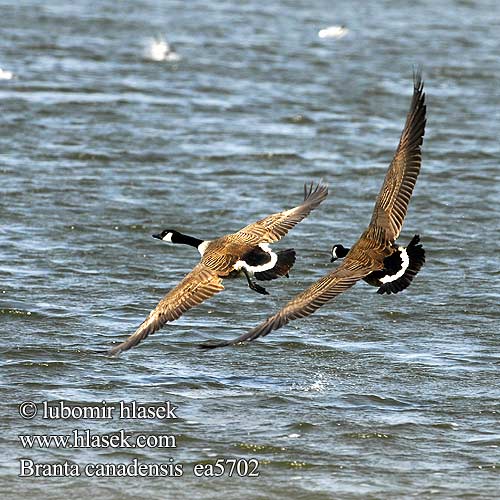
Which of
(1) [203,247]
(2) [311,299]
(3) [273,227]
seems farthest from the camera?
(3) [273,227]

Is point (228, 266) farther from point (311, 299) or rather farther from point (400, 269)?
point (400, 269)

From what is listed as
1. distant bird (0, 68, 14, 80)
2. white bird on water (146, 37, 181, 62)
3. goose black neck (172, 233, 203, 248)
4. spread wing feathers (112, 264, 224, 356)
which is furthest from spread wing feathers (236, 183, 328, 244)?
white bird on water (146, 37, 181, 62)

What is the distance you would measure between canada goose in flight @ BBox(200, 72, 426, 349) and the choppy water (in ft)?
2.13

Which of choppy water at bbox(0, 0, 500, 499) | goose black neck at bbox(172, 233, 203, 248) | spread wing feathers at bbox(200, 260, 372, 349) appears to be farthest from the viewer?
goose black neck at bbox(172, 233, 203, 248)

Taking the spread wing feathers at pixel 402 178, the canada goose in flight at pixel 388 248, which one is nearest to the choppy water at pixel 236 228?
the canada goose in flight at pixel 388 248

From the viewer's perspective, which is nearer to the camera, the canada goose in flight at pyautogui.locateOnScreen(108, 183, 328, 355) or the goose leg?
the canada goose in flight at pyautogui.locateOnScreen(108, 183, 328, 355)

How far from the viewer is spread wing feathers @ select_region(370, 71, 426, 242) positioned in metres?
8.57

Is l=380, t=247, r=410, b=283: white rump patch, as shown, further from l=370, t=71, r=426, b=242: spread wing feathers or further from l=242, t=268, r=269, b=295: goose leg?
l=242, t=268, r=269, b=295: goose leg

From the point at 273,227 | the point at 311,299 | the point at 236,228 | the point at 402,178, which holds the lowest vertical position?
the point at 236,228

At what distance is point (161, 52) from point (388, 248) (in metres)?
12.6

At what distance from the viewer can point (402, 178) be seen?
339 inches

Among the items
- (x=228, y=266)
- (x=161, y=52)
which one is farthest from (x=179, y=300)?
(x=161, y=52)

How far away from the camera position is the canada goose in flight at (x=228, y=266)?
783cm

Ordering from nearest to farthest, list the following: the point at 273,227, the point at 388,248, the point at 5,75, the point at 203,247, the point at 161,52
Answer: the point at 388,248
the point at 203,247
the point at 273,227
the point at 5,75
the point at 161,52
